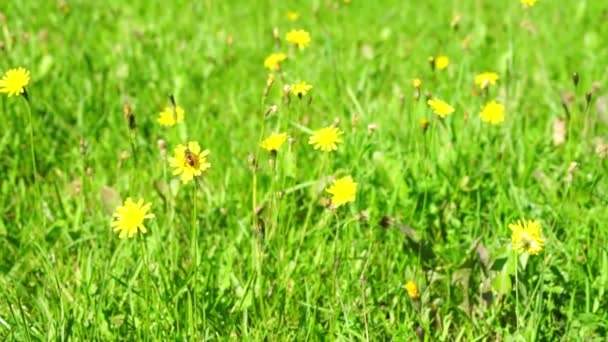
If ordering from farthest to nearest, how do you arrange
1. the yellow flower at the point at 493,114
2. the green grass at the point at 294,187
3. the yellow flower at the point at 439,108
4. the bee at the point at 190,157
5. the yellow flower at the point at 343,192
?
1. the yellow flower at the point at 493,114
2. the yellow flower at the point at 439,108
3. the green grass at the point at 294,187
4. the yellow flower at the point at 343,192
5. the bee at the point at 190,157

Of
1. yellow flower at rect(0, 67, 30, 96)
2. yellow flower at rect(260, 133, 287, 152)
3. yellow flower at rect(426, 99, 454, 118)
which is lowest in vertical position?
yellow flower at rect(260, 133, 287, 152)

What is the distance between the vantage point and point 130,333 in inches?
62.9

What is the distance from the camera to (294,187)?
1.79 m

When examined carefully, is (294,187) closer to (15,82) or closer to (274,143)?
(274,143)

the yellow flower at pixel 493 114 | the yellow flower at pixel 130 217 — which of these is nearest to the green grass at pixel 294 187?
the yellow flower at pixel 130 217

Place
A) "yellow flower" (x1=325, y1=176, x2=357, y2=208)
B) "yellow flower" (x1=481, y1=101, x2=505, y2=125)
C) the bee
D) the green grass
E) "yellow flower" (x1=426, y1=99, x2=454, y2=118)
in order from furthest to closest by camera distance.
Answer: "yellow flower" (x1=481, y1=101, x2=505, y2=125), "yellow flower" (x1=426, y1=99, x2=454, y2=118), the green grass, "yellow flower" (x1=325, y1=176, x2=357, y2=208), the bee

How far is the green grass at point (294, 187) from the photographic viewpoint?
1.64m

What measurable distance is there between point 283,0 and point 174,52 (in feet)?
2.64

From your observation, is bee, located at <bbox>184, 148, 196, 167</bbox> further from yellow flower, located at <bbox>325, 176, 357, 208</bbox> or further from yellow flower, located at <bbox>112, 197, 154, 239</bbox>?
yellow flower, located at <bbox>325, 176, 357, 208</bbox>

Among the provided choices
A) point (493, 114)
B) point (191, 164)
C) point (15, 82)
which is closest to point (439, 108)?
point (493, 114)

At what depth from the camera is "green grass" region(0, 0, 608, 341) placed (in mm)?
1639

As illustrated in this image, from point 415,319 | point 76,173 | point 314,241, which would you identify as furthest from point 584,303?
point 76,173

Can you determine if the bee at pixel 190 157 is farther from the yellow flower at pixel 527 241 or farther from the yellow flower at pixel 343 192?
the yellow flower at pixel 527 241

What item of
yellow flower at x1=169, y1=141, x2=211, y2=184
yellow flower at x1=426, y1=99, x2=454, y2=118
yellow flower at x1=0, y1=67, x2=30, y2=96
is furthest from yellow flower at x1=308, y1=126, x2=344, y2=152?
yellow flower at x1=0, y1=67, x2=30, y2=96
